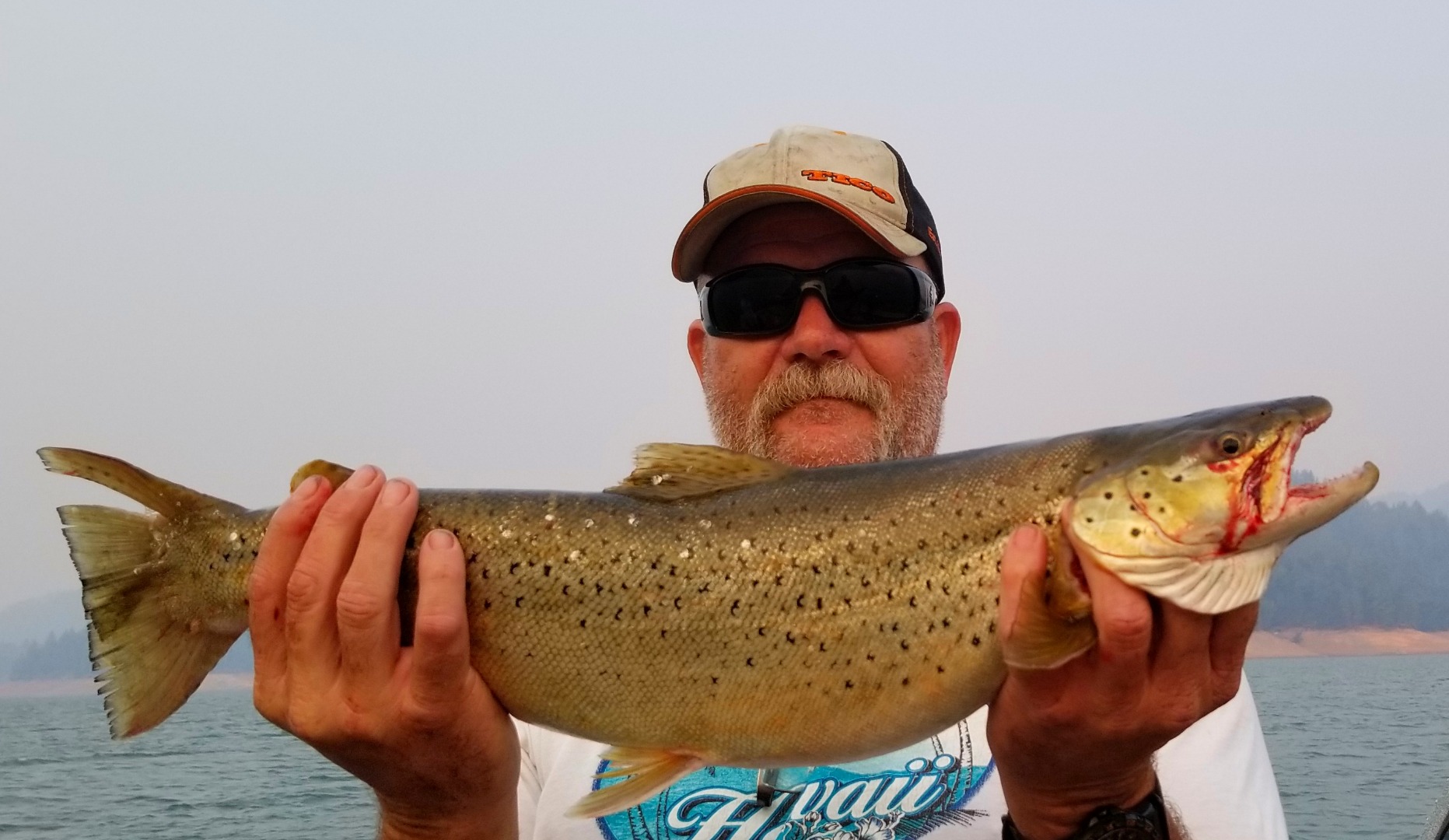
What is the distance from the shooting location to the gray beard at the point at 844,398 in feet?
15.6

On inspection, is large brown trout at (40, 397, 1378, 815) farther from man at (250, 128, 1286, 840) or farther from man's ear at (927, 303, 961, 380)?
man's ear at (927, 303, 961, 380)

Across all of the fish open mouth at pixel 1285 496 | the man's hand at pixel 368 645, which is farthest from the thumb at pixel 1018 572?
the man's hand at pixel 368 645

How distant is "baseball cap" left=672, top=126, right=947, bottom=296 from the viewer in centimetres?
475

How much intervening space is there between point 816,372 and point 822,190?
0.89 m

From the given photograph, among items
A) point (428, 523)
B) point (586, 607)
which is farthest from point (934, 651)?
point (428, 523)

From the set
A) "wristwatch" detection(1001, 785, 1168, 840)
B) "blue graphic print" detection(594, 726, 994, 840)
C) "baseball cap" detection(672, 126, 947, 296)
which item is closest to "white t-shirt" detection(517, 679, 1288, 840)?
"blue graphic print" detection(594, 726, 994, 840)

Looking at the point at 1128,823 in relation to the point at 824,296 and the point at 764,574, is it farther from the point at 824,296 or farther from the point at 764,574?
the point at 824,296

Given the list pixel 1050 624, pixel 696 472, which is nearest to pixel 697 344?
pixel 696 472

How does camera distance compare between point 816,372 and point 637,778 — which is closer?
point 637,778

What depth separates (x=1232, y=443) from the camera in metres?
2.67

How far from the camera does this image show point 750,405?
16.2 ft

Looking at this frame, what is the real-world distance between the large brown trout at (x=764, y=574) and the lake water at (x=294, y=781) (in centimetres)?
1404

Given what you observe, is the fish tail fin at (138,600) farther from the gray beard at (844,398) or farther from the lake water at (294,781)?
the lake water at (294,781)

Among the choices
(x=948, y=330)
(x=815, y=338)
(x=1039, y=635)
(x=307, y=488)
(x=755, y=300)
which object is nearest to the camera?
(x=1039, y=635)
